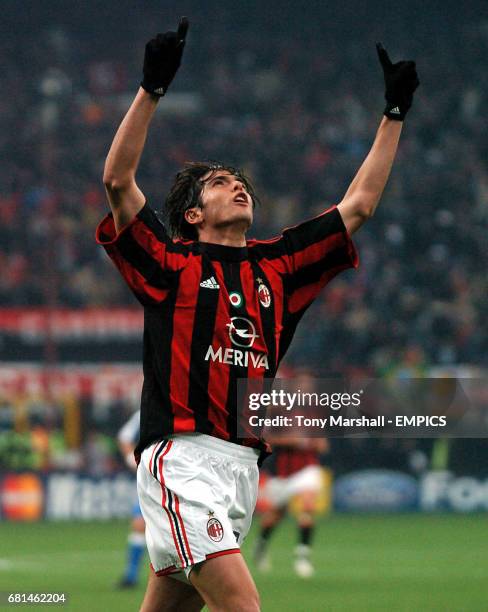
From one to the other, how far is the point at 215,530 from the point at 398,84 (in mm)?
1835

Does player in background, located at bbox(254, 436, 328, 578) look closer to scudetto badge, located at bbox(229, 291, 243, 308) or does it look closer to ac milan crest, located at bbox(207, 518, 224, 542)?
scudetto badge, located at bbox(229, 291, 243, 308)

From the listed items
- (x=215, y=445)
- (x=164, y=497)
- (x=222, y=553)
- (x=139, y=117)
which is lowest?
(x=222, y=553)

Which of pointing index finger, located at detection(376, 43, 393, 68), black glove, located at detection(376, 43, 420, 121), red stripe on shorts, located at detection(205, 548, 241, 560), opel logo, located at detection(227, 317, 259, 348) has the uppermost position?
pointing index finger, located at detection(376, 43, 393, 68)

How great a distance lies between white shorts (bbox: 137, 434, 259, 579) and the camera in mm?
4469

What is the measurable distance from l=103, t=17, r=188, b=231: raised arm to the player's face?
46 cm

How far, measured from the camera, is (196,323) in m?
4.73

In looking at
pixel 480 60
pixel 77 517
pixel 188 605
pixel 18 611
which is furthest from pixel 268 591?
pixel 480 60

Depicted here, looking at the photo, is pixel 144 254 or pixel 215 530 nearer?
pixel 215 530

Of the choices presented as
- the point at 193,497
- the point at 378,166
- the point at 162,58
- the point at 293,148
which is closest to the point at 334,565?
the point at 378,166

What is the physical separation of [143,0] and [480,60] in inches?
292

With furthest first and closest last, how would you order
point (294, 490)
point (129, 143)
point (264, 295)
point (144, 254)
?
point (294, 490)
point (264, 295)
point (144, 254)
point (129, 143)

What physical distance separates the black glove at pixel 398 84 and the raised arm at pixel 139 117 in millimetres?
898

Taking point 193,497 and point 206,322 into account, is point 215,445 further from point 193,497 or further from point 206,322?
point 206,322

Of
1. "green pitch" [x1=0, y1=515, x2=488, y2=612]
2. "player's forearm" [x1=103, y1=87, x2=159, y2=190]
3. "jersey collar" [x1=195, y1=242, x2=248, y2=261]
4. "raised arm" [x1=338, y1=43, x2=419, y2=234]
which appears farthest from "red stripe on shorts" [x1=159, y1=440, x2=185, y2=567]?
"green pitch" [x1=0, y1=515, x2=488, y2=612]
